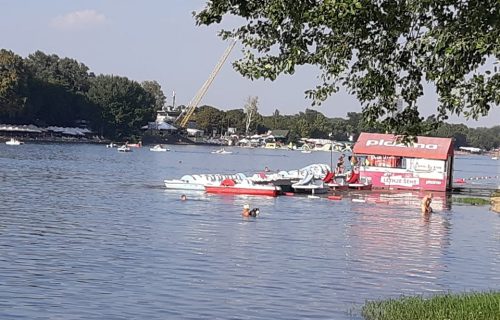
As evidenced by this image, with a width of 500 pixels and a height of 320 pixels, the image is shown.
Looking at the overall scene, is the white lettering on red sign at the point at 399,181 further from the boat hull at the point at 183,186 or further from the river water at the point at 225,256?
the boat hull at the point at 183,186

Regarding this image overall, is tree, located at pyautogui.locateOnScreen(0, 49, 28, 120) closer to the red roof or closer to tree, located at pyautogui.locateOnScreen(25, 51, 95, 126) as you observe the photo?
tree, located at pyautogui.locateOnScreen(25, 51, 95, 126)

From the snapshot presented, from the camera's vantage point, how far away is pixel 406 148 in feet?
220

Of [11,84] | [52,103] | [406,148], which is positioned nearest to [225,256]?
[406,148]

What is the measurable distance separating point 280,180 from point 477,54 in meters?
57.1

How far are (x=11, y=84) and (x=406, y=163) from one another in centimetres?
11355

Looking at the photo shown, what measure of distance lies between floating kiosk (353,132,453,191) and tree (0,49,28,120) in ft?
362

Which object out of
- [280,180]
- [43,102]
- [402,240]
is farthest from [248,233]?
[43,102]

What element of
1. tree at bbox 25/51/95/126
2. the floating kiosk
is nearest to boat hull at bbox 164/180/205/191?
the floating kiosk

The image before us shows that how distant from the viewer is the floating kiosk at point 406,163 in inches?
2616

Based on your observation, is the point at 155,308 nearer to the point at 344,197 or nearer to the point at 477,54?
the point at 477,54

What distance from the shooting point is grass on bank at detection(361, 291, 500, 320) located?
16.7 meters

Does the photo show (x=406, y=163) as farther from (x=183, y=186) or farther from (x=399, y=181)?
(x=183, y=186)

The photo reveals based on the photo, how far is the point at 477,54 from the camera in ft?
37.9

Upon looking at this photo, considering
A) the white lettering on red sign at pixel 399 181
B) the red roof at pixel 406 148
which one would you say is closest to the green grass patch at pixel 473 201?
the red roof at pixel 406 148
